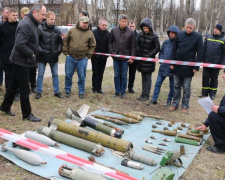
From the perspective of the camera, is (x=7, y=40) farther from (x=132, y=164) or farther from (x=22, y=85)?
(x=132, y=164)

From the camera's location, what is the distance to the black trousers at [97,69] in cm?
718

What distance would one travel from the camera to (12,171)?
11.3 ft

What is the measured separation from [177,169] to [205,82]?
4.74m

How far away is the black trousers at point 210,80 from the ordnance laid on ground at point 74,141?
5023mm

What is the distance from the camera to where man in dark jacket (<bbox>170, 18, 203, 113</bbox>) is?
222 inches

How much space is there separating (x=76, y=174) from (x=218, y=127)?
7.59 ft

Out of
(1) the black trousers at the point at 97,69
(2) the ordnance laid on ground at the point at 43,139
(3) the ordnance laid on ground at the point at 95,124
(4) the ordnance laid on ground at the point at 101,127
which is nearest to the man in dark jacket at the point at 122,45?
(1) the black trousers at the point at 97,69

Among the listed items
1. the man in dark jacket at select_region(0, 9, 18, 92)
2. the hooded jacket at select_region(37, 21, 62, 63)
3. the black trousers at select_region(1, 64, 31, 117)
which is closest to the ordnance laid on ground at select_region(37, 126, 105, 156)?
the black trousers at select_region(1, 64, 31, 117)

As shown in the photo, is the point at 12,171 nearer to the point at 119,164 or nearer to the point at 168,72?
the point at 119,164

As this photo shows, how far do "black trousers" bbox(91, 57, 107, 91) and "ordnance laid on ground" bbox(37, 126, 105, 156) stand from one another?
3.36 meters

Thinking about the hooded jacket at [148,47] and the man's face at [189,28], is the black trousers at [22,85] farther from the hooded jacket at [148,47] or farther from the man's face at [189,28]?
the man's face at [189,28]

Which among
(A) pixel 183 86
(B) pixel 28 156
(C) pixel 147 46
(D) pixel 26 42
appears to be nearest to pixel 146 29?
(C) pixel 147 46

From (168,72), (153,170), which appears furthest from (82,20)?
(153,170)

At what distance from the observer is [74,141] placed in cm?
394
